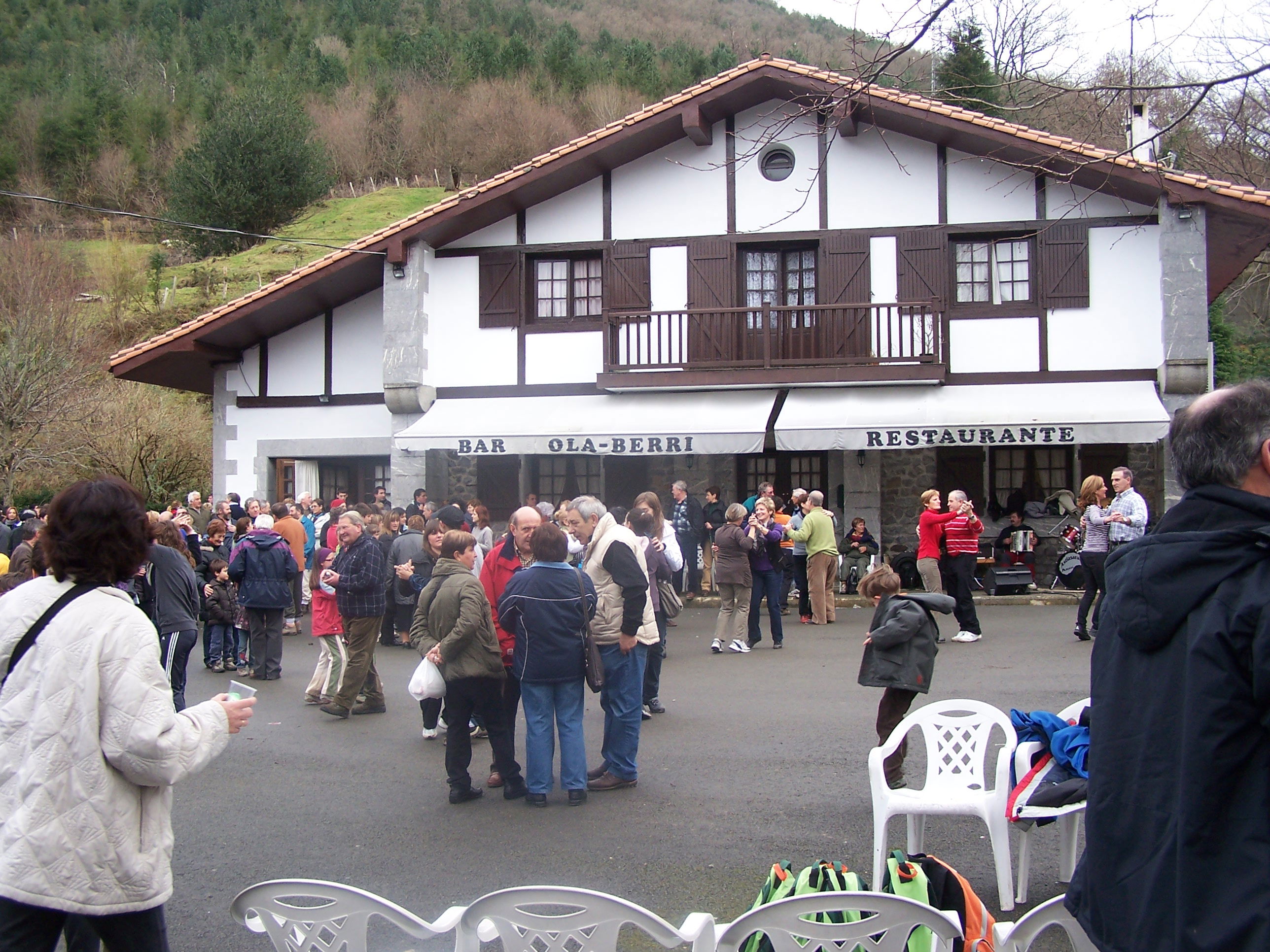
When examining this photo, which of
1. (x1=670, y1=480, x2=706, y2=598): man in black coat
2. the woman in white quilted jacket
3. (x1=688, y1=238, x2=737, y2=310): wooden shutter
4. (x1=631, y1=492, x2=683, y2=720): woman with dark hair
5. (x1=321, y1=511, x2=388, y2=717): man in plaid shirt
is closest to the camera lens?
the woman in white quilted jacket

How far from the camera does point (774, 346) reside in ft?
55.1

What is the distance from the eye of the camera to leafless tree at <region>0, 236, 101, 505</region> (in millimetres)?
22703

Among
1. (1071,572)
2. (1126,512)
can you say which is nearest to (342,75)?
(1071,572)

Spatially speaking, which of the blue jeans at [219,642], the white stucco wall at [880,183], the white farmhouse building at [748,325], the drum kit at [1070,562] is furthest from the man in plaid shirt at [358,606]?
the white stucco wall at [880,183]

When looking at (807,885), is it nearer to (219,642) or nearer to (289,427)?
(219,642)

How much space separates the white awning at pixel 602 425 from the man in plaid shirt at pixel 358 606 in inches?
304

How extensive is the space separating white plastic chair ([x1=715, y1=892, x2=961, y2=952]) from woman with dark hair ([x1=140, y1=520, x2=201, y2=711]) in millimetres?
5731

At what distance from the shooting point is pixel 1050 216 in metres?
16.1

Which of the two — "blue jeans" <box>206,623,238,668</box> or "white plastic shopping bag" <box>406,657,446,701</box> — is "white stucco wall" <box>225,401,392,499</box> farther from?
"white plastic shopping bag" <box>406,657,446,701</box>

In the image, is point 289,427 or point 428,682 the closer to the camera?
point 428,682

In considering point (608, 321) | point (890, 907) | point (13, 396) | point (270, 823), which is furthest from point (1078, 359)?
point (13, 396)

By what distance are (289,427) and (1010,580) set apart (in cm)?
1168

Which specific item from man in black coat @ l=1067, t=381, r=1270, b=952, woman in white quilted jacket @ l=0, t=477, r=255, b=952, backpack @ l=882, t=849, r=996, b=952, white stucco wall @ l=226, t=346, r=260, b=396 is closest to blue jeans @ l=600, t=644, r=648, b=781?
backpack @ l=882, t=849, r=996, b=952

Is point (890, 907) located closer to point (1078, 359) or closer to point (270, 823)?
point (270, 823)
